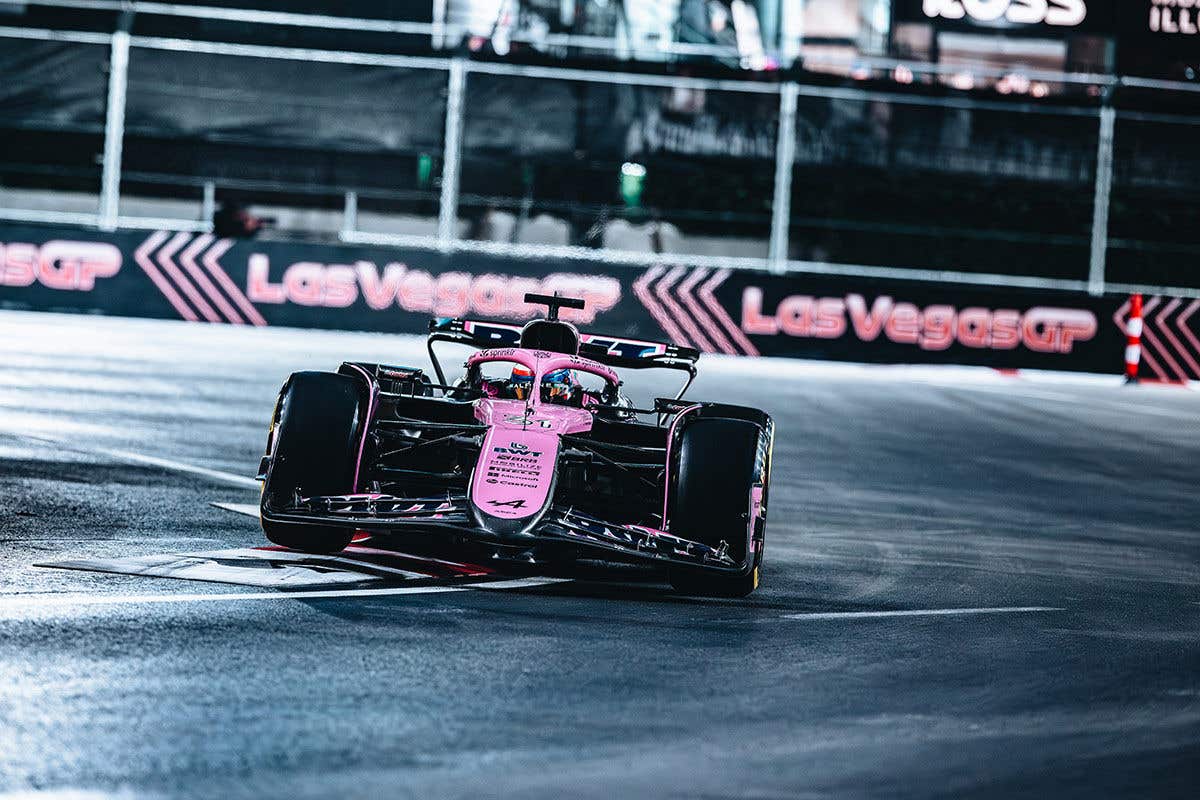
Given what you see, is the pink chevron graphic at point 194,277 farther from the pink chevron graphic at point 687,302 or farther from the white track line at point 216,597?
the white track line at point 216,597

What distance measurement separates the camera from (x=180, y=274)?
78.6ft

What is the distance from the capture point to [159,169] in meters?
29.1

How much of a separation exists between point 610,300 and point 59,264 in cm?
696

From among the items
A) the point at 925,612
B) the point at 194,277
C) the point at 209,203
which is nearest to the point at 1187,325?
the point at 194,277

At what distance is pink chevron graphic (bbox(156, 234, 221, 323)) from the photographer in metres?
23.8

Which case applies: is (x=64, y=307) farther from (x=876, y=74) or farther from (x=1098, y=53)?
(x=1098, y=53)

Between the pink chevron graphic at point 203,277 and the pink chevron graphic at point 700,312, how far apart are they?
5.64 m

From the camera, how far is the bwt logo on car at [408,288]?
24.0 metres

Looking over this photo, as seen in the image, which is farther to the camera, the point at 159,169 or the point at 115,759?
the point at 159,169

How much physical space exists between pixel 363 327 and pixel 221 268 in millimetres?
1957

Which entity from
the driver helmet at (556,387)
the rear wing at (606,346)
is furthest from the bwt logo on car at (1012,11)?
the driver helmet at (556,387)

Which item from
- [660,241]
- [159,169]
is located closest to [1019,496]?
[660,241]

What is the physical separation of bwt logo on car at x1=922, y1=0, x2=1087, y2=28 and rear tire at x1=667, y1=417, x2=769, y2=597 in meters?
19.8

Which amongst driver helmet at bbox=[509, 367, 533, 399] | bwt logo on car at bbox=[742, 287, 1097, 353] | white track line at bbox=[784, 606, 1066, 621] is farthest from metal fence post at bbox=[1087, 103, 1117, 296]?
white track line at bbox=[784, 606, 1066, 621]
